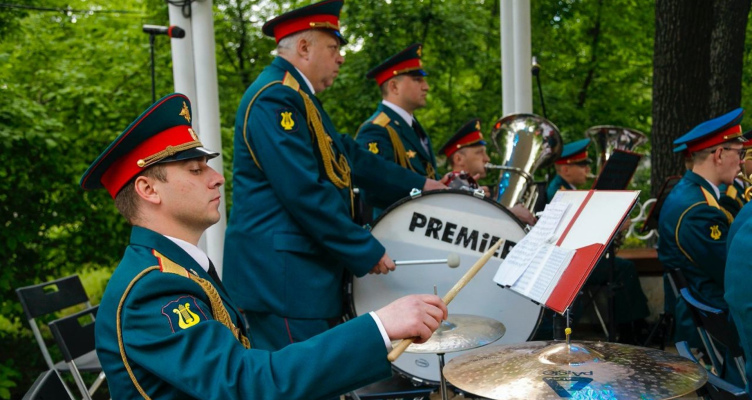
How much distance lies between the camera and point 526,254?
2887 millimetres

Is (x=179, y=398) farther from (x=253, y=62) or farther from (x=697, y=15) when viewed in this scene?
(x=253, y=62)

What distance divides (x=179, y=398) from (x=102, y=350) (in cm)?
24

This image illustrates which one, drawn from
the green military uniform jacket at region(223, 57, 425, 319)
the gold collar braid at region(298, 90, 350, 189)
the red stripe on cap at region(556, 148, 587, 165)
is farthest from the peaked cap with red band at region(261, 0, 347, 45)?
the red stripe on cap at region(556, 148, 587, 165)

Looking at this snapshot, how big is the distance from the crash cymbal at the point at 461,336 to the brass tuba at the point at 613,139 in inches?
146

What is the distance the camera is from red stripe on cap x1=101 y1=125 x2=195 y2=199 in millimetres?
2064

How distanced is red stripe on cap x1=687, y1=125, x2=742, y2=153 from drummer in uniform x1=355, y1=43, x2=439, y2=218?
5.41 feet

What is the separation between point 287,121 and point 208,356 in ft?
5.91

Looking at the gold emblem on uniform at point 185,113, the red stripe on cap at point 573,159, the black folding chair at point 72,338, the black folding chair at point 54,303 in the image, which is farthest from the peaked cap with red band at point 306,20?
the red stripe on cap at point 573,159

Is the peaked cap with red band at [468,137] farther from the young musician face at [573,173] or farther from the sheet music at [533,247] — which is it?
the sheet music at [533,247]

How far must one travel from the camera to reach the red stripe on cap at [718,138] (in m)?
4.67

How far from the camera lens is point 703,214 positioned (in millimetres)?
4574

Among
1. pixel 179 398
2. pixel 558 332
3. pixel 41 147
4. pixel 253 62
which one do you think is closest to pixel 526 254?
pixel 558 332

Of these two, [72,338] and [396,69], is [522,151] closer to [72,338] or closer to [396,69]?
[396,69]

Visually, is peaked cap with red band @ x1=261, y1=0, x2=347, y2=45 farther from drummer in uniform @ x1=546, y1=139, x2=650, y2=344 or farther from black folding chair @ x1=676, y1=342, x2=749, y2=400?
drummer in uniform @ x1=546, y1=139, x2=650, y2=344
